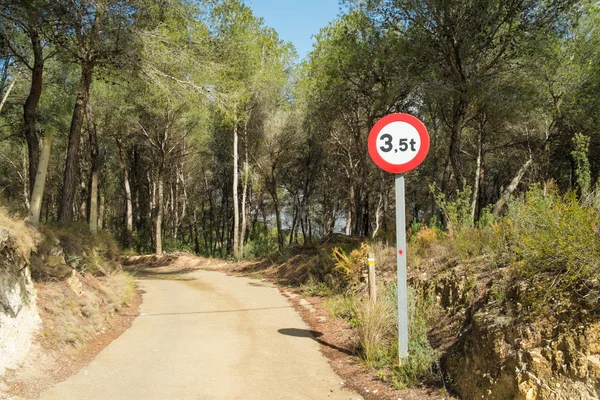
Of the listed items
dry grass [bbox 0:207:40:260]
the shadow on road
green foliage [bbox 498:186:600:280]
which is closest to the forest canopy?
green foliage [bbox 498:186:600:280]

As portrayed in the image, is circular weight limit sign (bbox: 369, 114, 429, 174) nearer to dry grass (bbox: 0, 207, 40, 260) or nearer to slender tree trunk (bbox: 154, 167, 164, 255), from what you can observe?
dry grass (bbox: 0, 207, 40, 260)

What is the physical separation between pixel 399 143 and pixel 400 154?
0.13 metres

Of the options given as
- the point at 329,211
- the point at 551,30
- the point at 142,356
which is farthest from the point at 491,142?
the point at 142,356

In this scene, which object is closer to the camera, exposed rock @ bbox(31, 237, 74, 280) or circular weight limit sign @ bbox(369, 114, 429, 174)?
circular weight limit sign @ bbox(369, 114, 429, 174)

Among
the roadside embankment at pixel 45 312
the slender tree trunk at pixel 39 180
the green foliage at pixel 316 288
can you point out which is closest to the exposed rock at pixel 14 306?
the roadside embankment at pixel 45 312

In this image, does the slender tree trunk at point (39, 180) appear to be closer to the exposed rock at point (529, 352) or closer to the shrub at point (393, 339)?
the shrub at point (393, 339)

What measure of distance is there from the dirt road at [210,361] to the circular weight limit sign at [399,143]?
103 inches

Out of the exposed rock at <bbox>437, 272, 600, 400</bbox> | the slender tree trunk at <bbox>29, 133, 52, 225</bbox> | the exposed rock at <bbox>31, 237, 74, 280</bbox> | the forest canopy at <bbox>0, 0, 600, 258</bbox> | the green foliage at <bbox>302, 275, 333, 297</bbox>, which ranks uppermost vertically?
the forest canopy at <bbox>0, 0, 600, 258</bbox>

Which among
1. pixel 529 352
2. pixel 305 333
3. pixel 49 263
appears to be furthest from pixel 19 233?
pixel 529 352

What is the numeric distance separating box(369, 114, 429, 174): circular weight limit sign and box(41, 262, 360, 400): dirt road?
261cm

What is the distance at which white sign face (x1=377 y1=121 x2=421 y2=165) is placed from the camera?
4.99m

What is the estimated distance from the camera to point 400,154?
5.04 metres

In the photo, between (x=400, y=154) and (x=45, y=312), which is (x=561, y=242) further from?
(x=45, y=312)

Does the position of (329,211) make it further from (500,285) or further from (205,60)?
(500,285)
